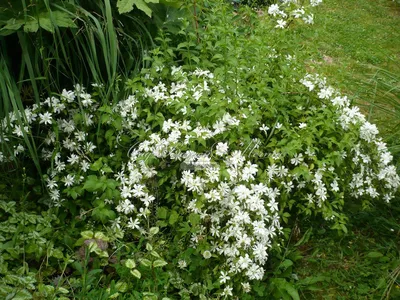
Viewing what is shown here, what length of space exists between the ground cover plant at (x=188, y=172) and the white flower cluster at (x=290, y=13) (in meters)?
0.01

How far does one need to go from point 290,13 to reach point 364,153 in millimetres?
898

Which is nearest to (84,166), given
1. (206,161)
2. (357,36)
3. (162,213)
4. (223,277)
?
(162,213)

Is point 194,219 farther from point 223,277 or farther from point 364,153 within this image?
point 364,153

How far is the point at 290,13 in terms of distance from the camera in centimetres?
304

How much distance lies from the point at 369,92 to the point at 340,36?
3.44 meters

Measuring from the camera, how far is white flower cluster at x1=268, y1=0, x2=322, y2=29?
3.00 metres

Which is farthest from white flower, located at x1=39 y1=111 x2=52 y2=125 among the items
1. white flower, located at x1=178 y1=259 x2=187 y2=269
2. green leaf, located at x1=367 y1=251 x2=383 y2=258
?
green leaf, located at x1=367 y1=251 x2=383 y2=258

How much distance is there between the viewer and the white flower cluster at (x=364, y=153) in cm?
291

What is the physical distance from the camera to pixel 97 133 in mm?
2715

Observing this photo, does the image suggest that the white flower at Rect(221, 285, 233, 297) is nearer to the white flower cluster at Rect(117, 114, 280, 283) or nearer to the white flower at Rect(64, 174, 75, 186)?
the white flower cluster at Rect(117, 114, 280, 283)

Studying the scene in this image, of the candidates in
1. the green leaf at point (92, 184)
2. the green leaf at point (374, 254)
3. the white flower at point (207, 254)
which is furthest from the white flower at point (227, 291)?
the green leaf at point (374, 254)

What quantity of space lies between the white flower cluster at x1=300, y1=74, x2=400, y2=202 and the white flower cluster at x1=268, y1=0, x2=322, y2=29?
0.35 m

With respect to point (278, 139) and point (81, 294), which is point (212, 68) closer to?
point (278, 139)

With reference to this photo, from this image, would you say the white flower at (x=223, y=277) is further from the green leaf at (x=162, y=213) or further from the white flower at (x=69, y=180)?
the white flower at (x=69, y=180)
